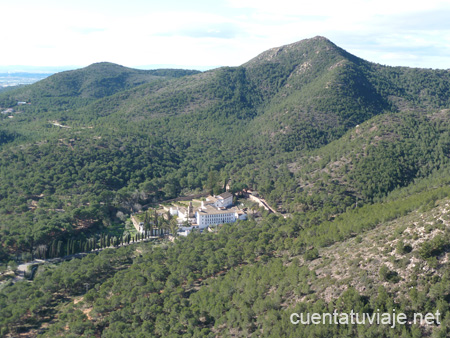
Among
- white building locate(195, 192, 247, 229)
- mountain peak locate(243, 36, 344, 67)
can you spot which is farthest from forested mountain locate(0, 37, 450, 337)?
white building locate(195, 192, 247, 229)

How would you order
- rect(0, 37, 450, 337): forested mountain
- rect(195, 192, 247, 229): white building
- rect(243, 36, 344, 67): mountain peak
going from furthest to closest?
rect(243, 36, 344, 67): mountain peak, rect(195, 192, 247, 229): white building, rect(0, 37, 450, 337): forested mountain

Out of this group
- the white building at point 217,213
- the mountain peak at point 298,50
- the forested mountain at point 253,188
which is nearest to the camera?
the forested mountain at point 253,188

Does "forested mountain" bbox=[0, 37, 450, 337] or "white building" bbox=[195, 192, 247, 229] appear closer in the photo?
"forested mountain" bbox=[0, 37, 450, 337]

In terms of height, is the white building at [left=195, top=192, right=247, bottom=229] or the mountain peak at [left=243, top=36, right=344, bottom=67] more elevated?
the mountain peak at [left=243, top=36, right=344, bottom=67]

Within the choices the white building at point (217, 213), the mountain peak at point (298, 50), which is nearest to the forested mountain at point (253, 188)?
the mountain peak at point (298, 50)

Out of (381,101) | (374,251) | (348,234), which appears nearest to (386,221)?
(348,234)

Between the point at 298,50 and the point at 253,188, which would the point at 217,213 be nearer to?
the point at 253,188

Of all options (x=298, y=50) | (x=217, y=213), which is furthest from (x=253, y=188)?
(x=298, y=50)

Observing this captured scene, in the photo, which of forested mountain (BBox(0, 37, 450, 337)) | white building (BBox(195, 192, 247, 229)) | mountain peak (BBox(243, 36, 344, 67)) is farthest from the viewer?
mountain peak (BBox(243, 36, 344, 67))

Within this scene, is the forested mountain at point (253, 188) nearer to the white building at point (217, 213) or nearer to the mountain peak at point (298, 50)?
the mountain peak at point (298, 50)

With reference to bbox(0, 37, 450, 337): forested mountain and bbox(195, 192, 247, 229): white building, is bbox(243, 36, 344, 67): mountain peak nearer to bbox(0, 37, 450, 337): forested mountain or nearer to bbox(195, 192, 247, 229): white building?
bbox(0, 37, 450, 337): forested mountain
